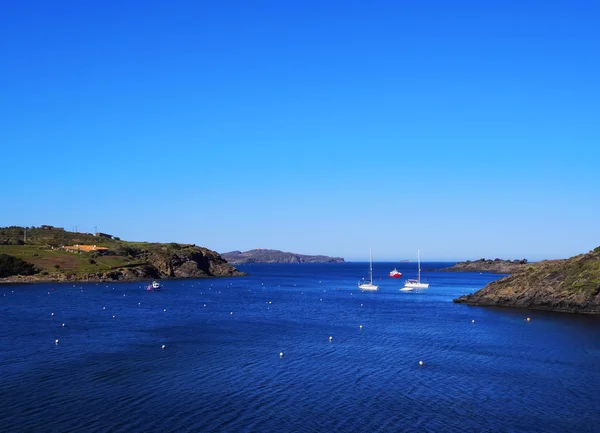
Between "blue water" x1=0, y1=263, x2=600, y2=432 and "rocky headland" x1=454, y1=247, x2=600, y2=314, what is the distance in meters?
4.45

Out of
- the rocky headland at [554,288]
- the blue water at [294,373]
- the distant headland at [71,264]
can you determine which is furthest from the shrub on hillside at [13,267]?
the rocky headland at [554,288]

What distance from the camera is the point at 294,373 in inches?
1778

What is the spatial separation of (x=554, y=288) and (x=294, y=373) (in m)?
62.1

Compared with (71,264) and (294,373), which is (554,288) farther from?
(71,264)

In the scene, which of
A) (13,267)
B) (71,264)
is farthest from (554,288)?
(13,267)

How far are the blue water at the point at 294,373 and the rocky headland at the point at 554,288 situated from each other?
4.45 metres

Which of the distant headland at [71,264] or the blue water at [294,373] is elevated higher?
the distant headland at [71,264]

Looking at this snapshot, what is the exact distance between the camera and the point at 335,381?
4266 centimetres

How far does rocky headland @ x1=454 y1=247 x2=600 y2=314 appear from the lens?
3278 inches

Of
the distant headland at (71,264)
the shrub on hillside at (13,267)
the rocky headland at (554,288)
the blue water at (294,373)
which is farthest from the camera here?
the distant headland at (71,264)

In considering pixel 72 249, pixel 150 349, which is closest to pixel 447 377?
pixel 150 349

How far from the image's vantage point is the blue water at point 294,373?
3316 cm

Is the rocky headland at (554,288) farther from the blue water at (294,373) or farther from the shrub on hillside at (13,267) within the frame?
the shrub on hillside at (13,267)

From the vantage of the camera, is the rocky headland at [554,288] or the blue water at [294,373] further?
the rocky headland at [554,288]
